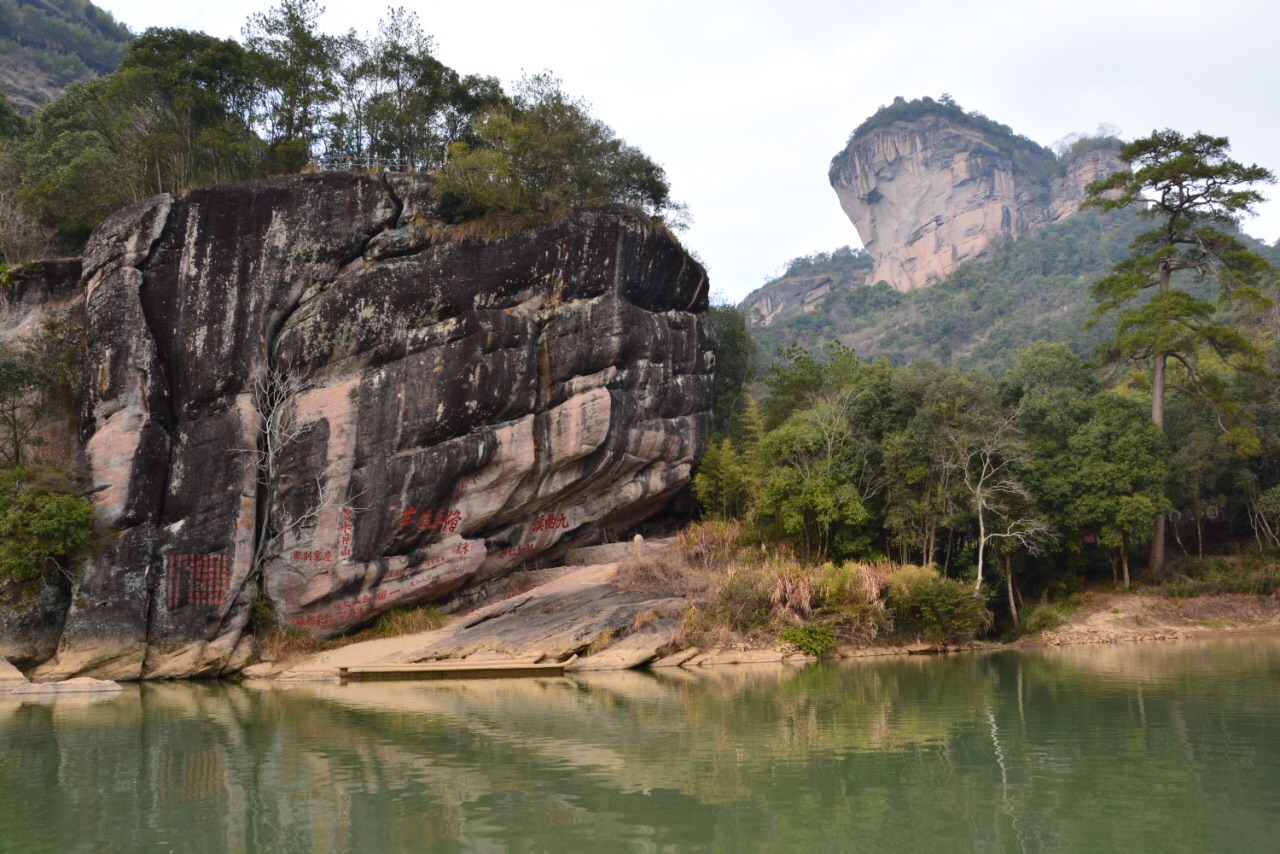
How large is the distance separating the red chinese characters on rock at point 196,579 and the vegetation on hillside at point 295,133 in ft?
29.1

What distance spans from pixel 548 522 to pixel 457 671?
19.3 ft

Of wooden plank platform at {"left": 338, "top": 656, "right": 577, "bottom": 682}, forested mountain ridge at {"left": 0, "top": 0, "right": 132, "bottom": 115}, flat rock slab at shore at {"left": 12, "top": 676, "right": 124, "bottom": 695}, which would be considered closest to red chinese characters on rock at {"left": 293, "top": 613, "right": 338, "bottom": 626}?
wooden plank platform at {"left": 338, "top": 656, "right": 577, "bottom": 682}

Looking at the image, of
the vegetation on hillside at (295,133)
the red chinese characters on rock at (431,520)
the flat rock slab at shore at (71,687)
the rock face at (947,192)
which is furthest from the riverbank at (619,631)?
the rock face at (947,192)

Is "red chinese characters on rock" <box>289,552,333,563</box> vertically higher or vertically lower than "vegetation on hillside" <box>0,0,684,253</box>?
lower

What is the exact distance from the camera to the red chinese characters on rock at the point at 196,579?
17188 mm

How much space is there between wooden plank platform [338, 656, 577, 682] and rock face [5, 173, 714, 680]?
2.29m

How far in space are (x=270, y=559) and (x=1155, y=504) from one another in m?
19.5

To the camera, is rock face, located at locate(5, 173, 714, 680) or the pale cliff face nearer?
rock face, located at locate(5, 173, 714, 680)

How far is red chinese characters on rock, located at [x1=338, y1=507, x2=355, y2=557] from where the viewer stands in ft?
61.2

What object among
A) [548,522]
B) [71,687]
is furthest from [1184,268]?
[71,687]

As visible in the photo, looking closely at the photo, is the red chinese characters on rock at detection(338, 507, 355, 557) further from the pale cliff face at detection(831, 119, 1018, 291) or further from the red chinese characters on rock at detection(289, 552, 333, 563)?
the pale cliff face at detection(831, 119, 1018, 291)

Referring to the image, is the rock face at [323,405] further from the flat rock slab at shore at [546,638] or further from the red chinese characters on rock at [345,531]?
the flat rock slab at shore at [546,638]

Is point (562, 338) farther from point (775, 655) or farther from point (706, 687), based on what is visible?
point (706, 687)

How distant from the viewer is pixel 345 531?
1867 centimetres
